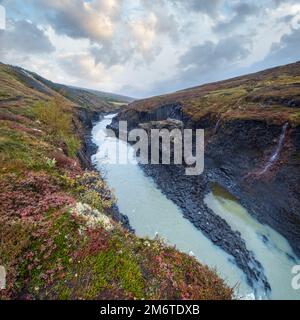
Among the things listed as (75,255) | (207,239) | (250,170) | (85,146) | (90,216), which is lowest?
(207,239)

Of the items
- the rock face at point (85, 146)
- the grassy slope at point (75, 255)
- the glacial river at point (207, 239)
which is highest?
the rock face at point (85, 146)

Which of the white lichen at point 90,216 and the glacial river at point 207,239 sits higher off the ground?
the white lichen at point 90,216

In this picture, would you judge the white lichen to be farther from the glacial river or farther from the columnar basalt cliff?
the columnar basalt cliff

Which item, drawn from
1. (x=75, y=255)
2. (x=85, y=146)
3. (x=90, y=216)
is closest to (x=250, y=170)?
(x=90, y=216)

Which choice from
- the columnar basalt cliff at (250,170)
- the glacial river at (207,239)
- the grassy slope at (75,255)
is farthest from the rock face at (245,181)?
the grassy slope at (75,255)

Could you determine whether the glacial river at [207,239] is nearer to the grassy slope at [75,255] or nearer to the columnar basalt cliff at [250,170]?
the columnar basalt cliff at [250,170]

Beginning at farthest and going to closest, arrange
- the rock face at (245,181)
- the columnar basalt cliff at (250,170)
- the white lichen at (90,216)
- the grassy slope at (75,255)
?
the columnar basalt cliff at (250,170) → the rock face at (245,181) → the white lichen at (90,216) → the grassy slope at (75,255)

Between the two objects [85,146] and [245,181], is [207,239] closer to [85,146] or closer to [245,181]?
[245,181]

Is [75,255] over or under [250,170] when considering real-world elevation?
under
